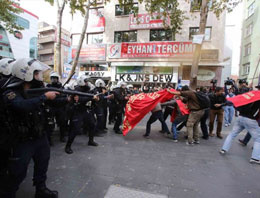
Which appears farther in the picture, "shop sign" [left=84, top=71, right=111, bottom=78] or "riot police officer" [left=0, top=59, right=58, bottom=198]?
"shop sign" [left=84, top=71, right=111, bottom=78]

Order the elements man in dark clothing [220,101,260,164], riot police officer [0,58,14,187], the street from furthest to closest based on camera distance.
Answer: man in dark clothing [220,101,260,164] < the street < riot police officer [0,58,14,187]

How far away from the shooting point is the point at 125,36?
54.1 feet

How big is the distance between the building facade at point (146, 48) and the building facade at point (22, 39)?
17.2m

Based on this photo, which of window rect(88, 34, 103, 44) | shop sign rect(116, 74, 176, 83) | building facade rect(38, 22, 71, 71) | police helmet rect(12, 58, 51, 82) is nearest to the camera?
police helmet rect(12, 58, 51, 82)

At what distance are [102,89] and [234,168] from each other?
14.9 feet

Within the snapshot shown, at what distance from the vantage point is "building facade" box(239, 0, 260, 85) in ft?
65.4

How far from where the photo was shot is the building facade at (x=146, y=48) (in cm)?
1432

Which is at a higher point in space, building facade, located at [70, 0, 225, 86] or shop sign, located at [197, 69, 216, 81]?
building facade, located at [70, 0, 225, 86]

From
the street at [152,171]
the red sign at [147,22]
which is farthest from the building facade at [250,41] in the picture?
the street at [152,171]

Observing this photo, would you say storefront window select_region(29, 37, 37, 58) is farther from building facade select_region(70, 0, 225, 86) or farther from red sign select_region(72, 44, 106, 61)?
red sign select_region(72, 44, 106, 61)

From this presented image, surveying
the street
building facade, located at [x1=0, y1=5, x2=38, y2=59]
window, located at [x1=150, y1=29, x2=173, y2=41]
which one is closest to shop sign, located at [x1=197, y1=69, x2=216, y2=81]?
window, located at [x1=150, y1=29, x2=173, y2=41]

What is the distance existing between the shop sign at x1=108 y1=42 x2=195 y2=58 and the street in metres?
11.4

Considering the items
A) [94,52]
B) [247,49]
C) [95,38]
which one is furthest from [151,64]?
[247,49]

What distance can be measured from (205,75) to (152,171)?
13.7 meters
